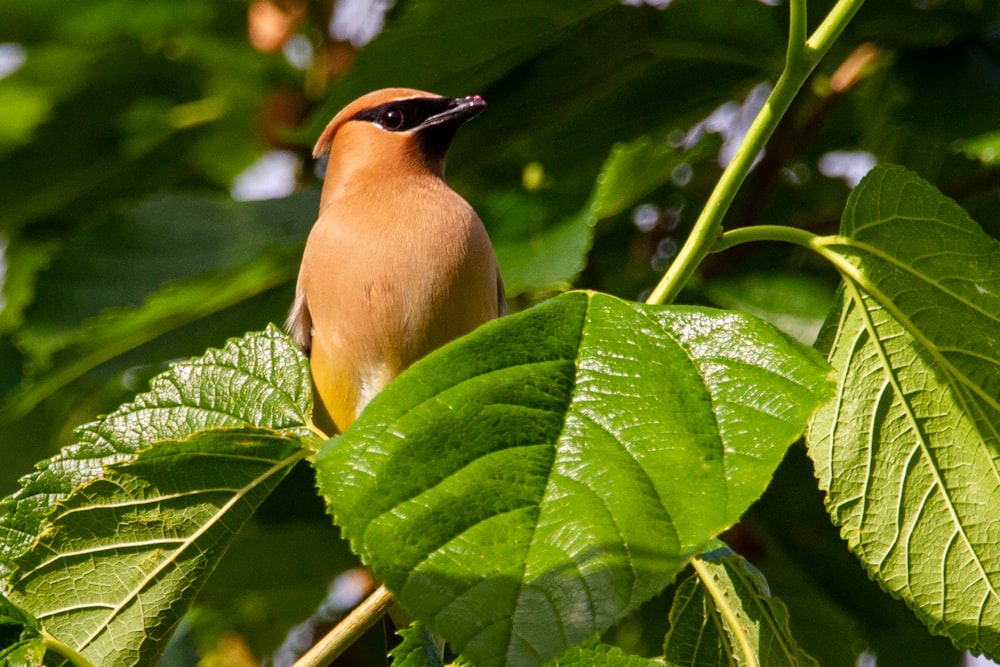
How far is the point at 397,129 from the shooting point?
3336mm

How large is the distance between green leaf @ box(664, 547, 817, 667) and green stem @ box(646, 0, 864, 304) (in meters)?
0.46

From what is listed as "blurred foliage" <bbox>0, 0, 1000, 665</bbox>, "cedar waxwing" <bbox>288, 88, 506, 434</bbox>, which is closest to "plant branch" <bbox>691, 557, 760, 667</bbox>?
"cedar waxwing" <bbox>288, 88, 506, 434</bbox>

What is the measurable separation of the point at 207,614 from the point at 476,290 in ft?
5.56

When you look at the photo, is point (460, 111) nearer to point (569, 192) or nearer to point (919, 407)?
point (569, 192)

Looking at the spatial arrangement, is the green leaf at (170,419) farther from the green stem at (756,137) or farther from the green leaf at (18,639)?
the green stem at (756,137)

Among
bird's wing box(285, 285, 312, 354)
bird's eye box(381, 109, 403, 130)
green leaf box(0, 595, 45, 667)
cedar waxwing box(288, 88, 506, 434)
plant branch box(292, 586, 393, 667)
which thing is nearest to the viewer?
green leaf box(0, 595, 45, 667)

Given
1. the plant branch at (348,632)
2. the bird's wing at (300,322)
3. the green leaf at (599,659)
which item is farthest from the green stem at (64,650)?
the bird's wing at (300,322)

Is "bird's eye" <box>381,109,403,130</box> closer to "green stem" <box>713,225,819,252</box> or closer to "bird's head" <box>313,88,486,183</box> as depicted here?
"bird's head" <box>313,88,486,183</box>

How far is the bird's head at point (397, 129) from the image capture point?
3258 mm

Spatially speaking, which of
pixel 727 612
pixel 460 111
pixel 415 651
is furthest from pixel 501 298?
pixel 415 651

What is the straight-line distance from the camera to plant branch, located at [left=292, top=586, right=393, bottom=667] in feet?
5.74

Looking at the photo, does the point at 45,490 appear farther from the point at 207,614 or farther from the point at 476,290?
the point at 207,614

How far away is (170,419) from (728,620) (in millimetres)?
907

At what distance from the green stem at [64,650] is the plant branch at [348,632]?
0.28 metres
